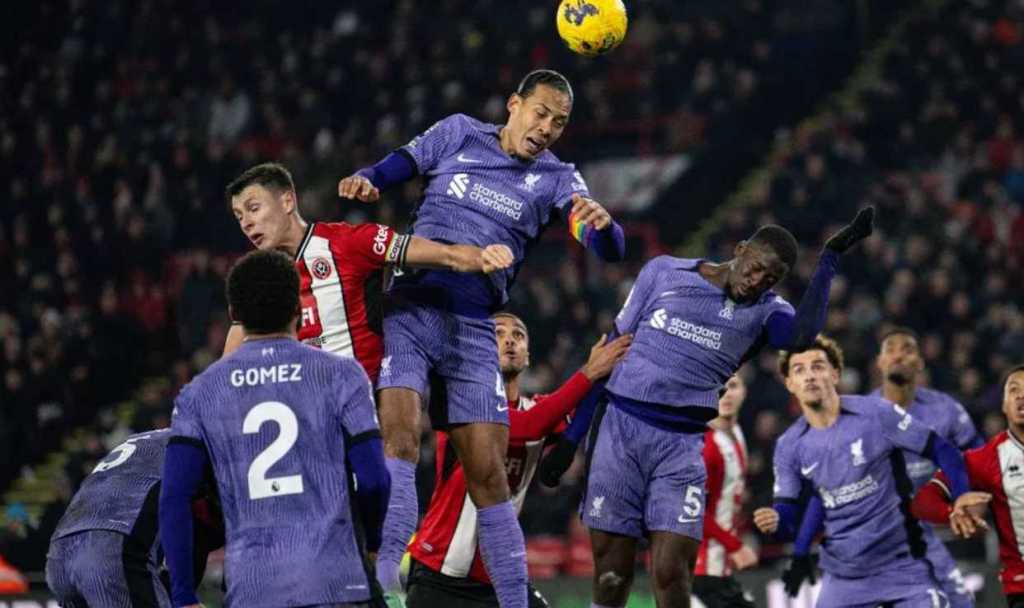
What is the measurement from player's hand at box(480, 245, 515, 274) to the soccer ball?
1.69 m

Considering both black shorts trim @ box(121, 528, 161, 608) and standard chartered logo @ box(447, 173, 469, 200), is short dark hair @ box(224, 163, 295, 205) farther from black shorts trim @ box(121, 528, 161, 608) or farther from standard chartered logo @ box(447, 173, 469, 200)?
black shorts trim @ box(121, 528, 161, 608)

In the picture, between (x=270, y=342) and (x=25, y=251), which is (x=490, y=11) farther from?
(x=270, y=342)

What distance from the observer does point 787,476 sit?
10.4m

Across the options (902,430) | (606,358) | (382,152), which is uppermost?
(382,152)

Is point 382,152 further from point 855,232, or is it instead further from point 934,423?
point 855,232

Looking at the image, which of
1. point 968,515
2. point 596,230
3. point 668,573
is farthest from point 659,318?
point 968,515

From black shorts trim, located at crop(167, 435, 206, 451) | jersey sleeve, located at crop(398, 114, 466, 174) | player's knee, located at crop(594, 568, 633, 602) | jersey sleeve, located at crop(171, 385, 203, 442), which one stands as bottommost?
player's knee, located at crop(594, 568, 633, 602)

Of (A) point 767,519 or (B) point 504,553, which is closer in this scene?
(B) point 504,553

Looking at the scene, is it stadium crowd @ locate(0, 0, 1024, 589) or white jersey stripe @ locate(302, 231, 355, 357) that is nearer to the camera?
A: white jersey stripe @ locate(302, 231, 355, 357)

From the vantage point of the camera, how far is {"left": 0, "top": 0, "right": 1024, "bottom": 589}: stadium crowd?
1772cm

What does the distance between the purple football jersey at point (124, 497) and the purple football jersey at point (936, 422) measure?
600 centimetres

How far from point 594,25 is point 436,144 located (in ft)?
3.42

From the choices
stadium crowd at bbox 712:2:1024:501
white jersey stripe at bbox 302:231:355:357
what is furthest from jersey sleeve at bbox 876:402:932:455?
stadium crowd at bbox 712:2:1024:501

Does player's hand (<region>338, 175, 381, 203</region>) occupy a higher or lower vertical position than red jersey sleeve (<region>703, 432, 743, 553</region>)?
higher
